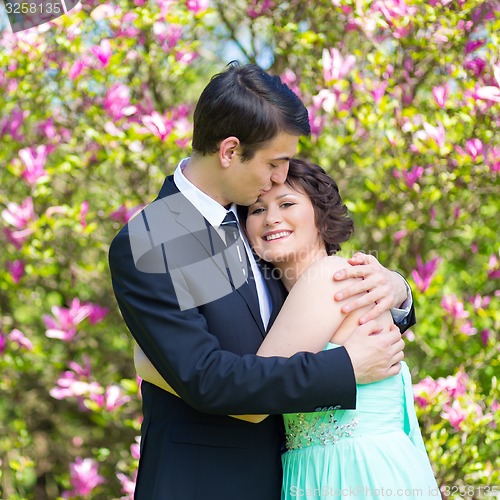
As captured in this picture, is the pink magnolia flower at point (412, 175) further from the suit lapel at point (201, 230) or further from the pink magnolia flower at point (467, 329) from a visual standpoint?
the suit lapel at point (201, 230)

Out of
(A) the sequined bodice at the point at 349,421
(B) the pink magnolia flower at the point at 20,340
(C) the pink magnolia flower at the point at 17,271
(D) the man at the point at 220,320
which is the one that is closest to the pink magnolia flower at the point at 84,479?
(B) the pink magnolia flower at the point at 20,340

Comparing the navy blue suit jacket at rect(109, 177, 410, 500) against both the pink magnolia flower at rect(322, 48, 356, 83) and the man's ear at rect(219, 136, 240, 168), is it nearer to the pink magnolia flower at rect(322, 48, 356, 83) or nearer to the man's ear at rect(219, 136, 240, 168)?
the man's ear at rect(219, 136, 240, 168)

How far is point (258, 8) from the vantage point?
364 centimetres

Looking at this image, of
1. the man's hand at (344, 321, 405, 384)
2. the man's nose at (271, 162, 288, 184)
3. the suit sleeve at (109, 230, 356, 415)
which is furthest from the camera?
the man's nose at (271, 162, 288, 184)

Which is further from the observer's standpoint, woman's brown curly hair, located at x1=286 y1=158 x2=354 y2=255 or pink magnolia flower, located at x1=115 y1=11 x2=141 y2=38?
pink magnolia flower, located at x1=115 y1=11 x2=141 y2=38

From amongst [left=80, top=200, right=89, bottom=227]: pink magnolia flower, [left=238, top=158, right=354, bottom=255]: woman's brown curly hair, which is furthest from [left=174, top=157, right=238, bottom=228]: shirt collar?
[left=80, top=200, right=89, bottom=227]: pink magnolia flower

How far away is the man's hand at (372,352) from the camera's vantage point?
2025 mm

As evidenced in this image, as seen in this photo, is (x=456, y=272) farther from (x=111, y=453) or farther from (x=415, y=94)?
(x=111, y=453)

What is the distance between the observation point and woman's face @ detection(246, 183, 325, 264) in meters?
2.35

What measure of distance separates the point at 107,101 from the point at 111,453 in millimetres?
1708

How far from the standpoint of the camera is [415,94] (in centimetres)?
368

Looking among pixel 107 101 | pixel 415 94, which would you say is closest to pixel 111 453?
pixel 107 101

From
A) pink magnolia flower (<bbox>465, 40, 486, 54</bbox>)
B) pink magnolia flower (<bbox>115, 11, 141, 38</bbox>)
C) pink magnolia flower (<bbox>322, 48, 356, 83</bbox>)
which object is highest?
pink magnolia flower (<bbox>115, 11, 141, 38</bbox>)

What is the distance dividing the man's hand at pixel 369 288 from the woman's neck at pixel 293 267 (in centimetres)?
18
